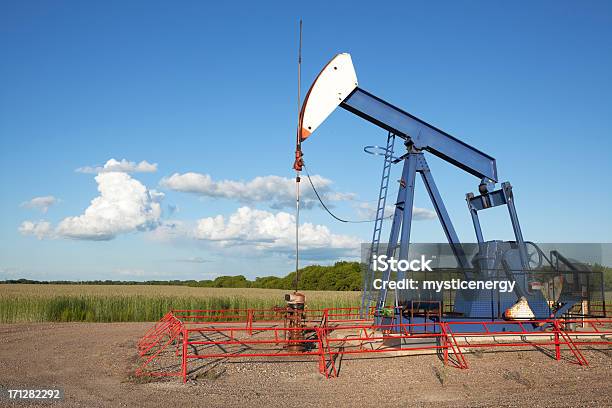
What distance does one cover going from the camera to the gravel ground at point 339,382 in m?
7.95

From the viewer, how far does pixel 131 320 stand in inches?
818

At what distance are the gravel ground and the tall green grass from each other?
843 centimetres

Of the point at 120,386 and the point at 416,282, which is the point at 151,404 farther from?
the point at 416,282

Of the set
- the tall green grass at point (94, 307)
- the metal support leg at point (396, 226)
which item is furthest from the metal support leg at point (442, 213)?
the tall green grass at point (94, 307)

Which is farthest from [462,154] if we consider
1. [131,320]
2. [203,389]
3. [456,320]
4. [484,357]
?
[131,320]

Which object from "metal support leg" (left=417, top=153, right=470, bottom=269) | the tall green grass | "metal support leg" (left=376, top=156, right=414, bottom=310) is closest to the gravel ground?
"metal support leg" (left=376, top=156, right=414, bottom=310)

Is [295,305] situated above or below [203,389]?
above

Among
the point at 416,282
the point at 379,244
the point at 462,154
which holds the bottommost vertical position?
the point at 416,282

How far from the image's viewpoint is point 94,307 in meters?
20.8

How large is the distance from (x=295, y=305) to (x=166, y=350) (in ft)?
9.67

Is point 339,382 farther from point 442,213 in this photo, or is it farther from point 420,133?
point 420,133

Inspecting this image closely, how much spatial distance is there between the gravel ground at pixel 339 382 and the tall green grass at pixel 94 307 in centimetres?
843

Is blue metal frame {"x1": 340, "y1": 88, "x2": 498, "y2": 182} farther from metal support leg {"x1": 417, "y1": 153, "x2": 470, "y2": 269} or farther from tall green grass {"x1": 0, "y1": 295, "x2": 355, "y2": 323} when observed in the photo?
tall green grass {"x1": 0, "y1": 295, "x2": 355, "y2": 323}

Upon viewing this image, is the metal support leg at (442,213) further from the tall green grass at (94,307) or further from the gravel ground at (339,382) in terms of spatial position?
the tall green grass at (94,307)
